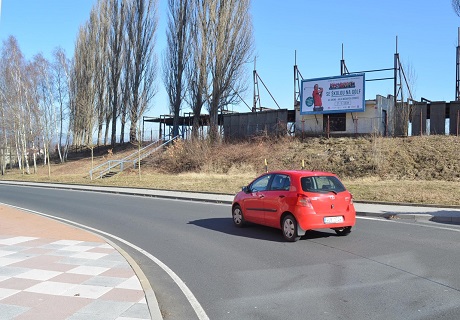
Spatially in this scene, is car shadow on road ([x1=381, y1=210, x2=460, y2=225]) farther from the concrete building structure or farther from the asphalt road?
the concrete building structure

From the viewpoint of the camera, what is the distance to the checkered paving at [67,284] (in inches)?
179

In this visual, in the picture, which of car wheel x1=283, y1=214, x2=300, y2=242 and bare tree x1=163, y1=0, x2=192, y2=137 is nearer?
car wheel x1=283, y1=214, x2=300, y2=242

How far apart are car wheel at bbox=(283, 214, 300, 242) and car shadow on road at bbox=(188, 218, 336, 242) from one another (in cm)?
21

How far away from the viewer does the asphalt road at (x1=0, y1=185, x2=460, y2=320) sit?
4.87 m

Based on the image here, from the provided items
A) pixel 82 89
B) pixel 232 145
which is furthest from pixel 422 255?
pixel 82 89

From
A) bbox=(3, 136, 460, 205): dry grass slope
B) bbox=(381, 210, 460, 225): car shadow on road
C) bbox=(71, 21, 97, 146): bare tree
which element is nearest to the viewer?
bbox=(381, 210, 460, 225): car shadow on road

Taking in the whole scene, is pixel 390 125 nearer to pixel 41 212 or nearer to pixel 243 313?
pixel 41 212

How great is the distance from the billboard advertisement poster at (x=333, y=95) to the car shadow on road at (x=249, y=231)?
20683mm

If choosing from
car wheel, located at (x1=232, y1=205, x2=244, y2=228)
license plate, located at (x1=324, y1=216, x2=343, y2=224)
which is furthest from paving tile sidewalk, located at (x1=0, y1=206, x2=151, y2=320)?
license plate, located at (x1=324, y1=216, x2=343, y2=224)

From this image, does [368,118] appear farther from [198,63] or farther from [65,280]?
[65,280]

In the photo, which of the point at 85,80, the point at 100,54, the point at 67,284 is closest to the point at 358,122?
the point at 67,284

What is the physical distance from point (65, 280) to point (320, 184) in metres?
5.62

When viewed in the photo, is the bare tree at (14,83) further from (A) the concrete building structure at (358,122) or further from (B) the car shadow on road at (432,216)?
(B) the car shadow on road at (432,216)

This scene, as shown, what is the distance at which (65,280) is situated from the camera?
578 centimetres
